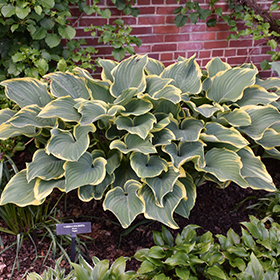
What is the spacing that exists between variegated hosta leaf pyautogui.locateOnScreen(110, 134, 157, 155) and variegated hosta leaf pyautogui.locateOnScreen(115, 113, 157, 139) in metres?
0.06

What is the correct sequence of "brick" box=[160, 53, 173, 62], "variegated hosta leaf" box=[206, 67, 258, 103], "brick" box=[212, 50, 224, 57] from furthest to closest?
"brick" box=[212, 50, 224, 57]
"brick" box=[160, 53, 173, 62]
"variegated hosta leaf" box=[206, 67, 258, 103]

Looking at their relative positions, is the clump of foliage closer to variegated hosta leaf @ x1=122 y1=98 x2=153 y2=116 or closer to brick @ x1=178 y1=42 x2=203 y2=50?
variegated hosta leaf @ x1=122 y1=98 x2=153 y2=116

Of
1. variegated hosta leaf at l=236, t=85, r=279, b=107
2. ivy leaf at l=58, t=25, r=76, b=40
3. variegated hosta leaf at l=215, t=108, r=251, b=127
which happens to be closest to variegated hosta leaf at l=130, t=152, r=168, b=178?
variegated hosta leaf at l=215, t=108, r=251, b=127

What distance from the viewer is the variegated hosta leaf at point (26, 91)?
148cm

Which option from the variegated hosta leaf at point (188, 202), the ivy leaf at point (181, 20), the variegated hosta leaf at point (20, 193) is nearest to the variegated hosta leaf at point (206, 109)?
the variegated hosta leaf at point (188, 202)

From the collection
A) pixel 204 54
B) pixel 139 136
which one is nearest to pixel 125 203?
pixel 139 136

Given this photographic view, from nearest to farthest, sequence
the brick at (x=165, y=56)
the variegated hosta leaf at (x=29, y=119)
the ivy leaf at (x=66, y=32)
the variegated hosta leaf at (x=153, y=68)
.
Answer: the variegated hosta leaf at (x=29, y=119)
the variegated hosta leaf at (x=153, y=68)
the ivy leaf at (x=66, y=32)
the brick at (x=165, y=56)

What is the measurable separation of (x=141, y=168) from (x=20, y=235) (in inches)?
30.9

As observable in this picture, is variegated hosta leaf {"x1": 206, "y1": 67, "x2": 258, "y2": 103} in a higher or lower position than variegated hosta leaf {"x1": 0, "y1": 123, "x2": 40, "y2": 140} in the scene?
higher

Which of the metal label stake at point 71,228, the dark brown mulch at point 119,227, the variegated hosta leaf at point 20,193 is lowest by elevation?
the dark brown mulch at point 119,227

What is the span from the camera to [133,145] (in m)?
1.38

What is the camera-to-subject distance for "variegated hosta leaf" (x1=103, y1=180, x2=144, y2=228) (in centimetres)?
124

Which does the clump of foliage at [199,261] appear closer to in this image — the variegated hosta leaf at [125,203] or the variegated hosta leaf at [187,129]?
the variegated hosta leaf at [125,203]

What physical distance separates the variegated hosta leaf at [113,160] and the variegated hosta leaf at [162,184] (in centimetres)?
19
